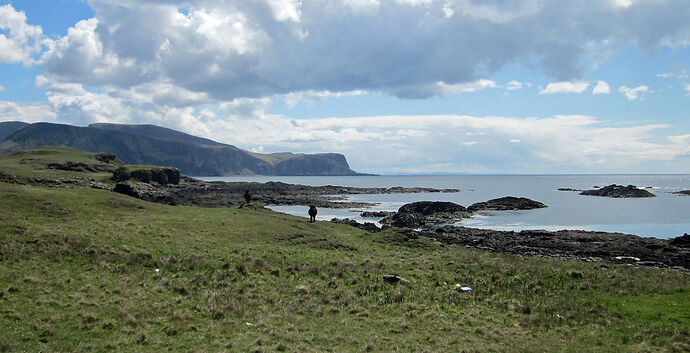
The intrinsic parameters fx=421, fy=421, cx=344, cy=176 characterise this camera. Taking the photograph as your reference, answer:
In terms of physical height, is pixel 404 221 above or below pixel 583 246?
below

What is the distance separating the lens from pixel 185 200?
10069cm

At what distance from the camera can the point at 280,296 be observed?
73.6 feet

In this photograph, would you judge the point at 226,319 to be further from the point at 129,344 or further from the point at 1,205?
the point at 1,205

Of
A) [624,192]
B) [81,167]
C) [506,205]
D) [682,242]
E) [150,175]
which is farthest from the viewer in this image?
[624,192]

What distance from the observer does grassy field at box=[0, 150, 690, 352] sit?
1645 cm

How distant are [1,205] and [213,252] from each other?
17648mm

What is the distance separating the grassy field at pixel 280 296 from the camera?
16.5m

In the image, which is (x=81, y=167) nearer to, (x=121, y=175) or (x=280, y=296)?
(x=121, y=175)

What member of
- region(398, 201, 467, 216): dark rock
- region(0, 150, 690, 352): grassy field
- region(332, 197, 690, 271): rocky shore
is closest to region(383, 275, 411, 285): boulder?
region(0, 150, 690, 352): grassy field

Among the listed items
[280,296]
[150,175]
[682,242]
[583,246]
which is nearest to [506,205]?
[682,242]

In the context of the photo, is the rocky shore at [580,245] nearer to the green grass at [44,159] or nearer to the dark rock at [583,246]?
the dark rock at [583,246]

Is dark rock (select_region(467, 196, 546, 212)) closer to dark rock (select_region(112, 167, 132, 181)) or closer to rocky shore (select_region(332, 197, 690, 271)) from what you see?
rocky shore (select_region(332, 197, 690, 271))

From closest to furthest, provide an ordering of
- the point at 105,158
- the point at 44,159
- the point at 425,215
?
the point at 425,215 → the point at 44,159 → the point at 105,158

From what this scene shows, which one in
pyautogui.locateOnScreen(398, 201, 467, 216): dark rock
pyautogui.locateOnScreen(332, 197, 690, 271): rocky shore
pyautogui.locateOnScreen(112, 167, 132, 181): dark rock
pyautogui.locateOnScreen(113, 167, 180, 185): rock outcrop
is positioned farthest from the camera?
pyautogui.locateOnScreen(113, 167, 180, 185): rock outcrop
